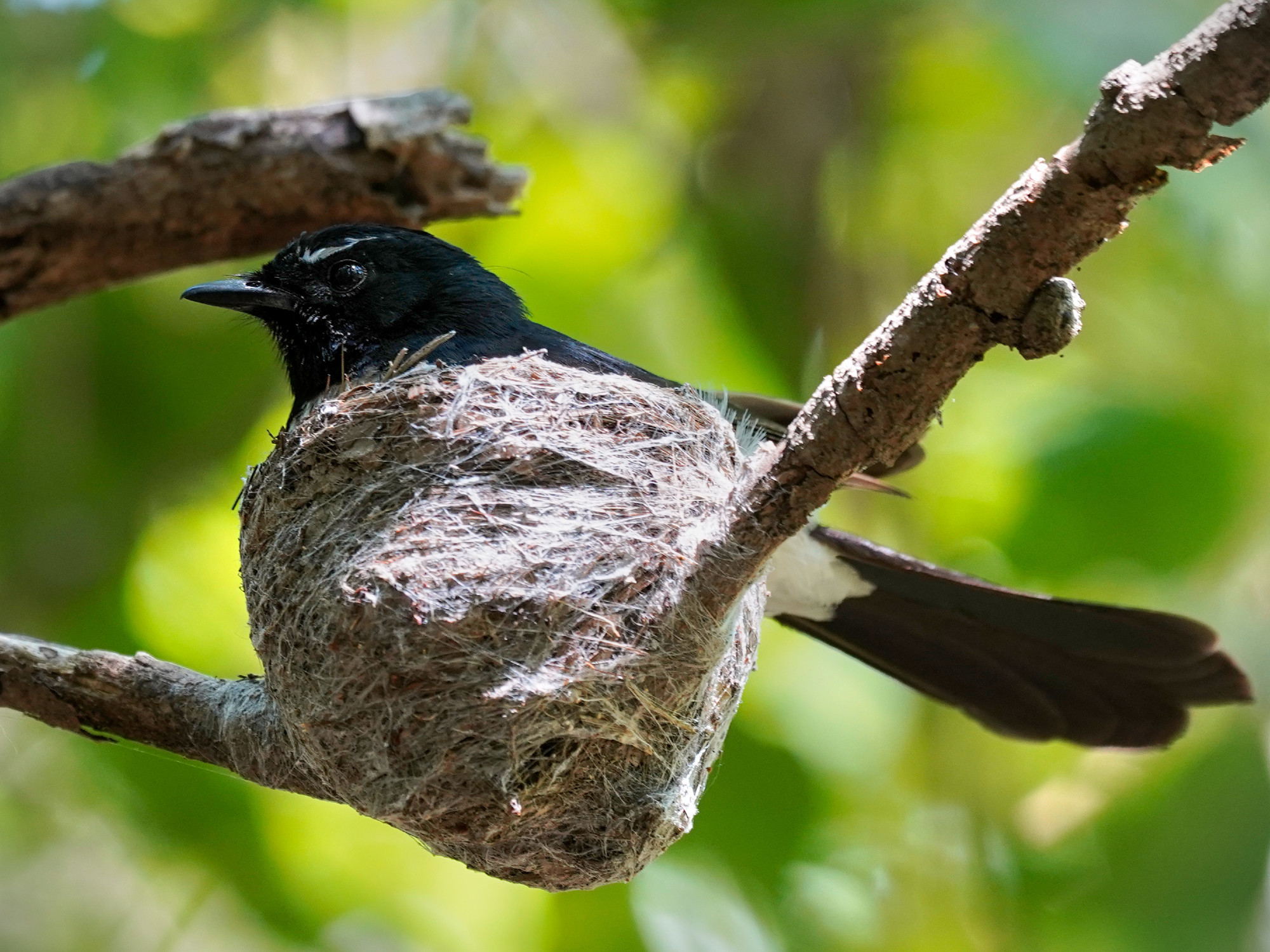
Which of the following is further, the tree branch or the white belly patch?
the white belly patch

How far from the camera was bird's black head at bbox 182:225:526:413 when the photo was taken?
140 inches

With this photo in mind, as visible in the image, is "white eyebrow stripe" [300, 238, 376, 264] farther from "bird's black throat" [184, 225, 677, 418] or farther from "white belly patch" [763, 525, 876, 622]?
"white belly patch" [763, 525, 876, 622]

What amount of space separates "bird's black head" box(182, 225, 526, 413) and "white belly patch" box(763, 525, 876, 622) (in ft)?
3.41

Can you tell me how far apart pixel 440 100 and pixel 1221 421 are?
308cm

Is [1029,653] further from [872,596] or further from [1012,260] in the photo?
[1012,260]

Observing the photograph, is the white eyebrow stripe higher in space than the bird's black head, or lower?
higher

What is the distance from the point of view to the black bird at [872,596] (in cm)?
350

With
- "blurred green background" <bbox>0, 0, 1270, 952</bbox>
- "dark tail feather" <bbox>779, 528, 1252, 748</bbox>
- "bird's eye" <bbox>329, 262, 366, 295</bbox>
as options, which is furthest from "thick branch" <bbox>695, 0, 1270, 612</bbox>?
"blurred green background" <bbox>0, 0, 1270, 952</bbox>

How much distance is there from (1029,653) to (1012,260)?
2.16 meters

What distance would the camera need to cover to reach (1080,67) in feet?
15.2

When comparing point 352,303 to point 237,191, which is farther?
point 237,191

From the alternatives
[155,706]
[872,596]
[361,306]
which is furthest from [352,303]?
[872,596]

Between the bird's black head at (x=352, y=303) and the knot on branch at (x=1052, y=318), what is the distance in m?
1.95

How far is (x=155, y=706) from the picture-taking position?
8.93 ft
